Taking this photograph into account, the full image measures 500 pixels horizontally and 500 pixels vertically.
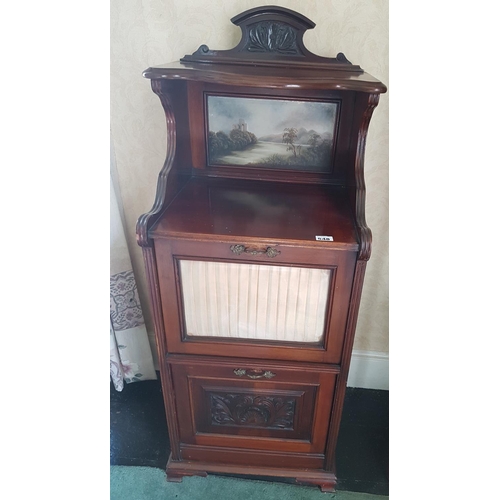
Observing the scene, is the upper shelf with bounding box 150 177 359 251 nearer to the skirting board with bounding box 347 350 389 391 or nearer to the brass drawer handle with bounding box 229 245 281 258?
the brass drawer handle with bounding box 229 245 281 258

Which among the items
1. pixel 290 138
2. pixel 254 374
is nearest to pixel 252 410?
pixel 254 374

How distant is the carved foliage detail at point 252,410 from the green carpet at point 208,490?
9.7 inches

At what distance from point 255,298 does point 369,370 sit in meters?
0.90

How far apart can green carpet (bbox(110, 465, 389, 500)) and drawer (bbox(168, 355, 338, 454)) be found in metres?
0.15

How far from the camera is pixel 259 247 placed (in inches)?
38.3

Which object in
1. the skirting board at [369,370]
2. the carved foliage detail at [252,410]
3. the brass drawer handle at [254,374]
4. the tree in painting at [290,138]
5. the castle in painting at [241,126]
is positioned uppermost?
the castle in painting at [241,126]

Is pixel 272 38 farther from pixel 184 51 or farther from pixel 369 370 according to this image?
pixel 369 370

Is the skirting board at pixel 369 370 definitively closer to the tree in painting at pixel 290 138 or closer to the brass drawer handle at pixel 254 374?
the brass drawer handle at pixel 254 374

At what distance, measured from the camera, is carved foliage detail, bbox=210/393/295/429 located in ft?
4.03

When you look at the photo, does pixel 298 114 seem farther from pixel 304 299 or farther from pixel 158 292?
pixel 158 292

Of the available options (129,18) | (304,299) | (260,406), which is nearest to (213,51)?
(129,18)

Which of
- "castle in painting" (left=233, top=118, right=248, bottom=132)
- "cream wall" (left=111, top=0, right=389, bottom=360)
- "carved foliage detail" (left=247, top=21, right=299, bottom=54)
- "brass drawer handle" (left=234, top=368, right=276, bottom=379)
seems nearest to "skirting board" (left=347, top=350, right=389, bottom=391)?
"cream wall" (left=111, top=0, right=389, bottom=360)

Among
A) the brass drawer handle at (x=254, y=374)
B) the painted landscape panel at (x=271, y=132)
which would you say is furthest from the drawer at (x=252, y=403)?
the painted landscape panel at (x=271, y=132)

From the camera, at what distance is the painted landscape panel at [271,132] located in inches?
48.1
